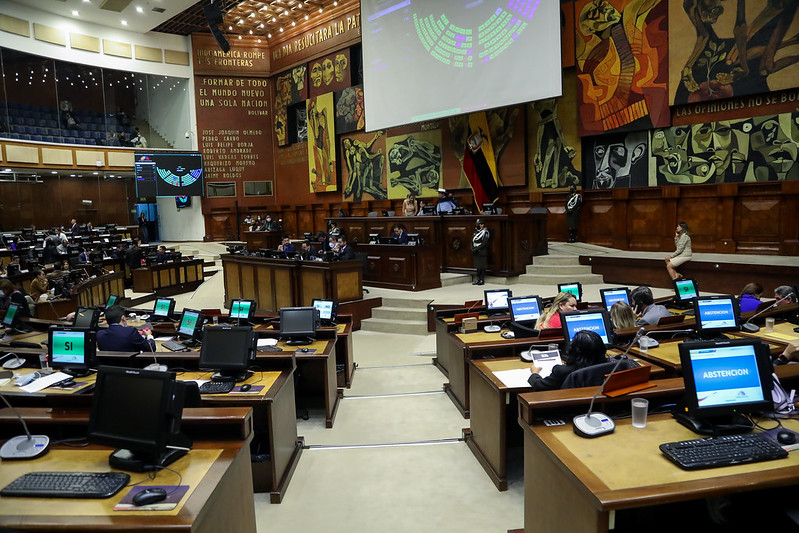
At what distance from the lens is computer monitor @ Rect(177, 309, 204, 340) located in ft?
18.7

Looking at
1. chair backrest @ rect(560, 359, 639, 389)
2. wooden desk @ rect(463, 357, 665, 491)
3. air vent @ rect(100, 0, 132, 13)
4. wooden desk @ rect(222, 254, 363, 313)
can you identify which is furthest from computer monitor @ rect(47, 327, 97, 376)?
air vent @ rect(100, 0, 132, 13)

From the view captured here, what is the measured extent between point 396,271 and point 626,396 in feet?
24.3

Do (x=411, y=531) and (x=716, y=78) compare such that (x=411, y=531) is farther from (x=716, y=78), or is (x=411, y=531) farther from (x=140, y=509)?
(x=716, y=78)

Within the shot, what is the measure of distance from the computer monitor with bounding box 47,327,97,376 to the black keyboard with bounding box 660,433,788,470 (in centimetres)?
442

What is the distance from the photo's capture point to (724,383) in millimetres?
2719

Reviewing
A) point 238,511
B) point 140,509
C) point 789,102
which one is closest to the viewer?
point 140,509

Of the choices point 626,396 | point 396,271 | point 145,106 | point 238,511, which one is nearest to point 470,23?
point 396,271

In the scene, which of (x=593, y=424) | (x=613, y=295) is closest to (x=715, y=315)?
(x=613, y=295)

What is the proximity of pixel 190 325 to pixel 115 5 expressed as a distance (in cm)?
1487

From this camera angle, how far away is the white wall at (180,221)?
64.3ft

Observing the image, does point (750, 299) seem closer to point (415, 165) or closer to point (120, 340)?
point (120, 340)

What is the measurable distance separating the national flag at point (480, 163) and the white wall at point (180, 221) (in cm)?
1088

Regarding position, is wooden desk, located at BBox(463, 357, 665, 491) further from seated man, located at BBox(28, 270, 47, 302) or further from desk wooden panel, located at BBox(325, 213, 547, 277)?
seated man, located at BBox(28, 270, 47, 302)

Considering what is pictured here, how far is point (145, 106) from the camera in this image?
70.2 feet
